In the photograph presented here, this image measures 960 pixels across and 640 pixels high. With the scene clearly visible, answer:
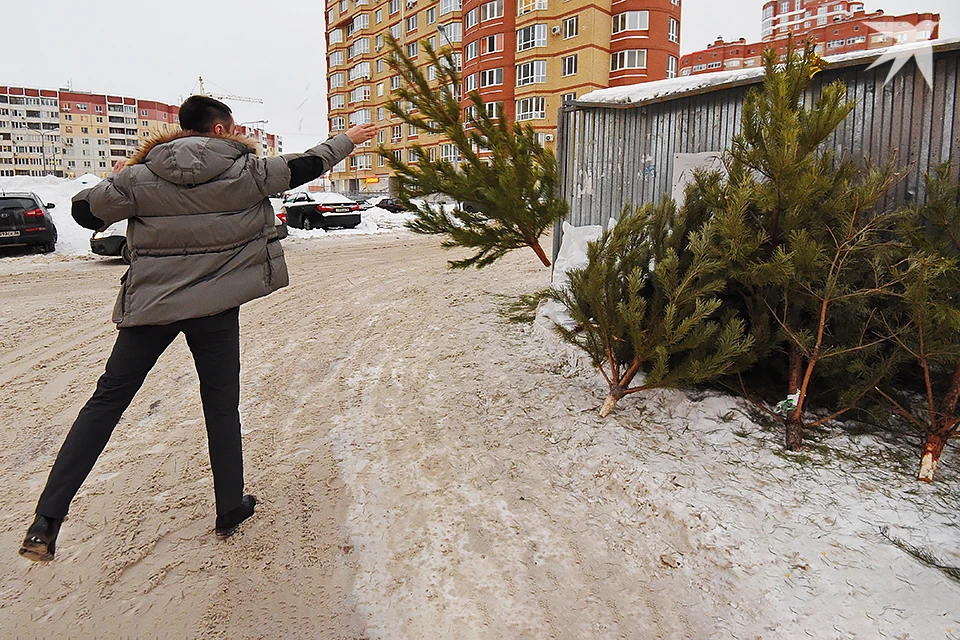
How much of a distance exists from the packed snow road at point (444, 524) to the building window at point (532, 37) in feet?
139

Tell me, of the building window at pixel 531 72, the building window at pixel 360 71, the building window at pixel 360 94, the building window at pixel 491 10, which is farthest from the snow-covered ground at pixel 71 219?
the building window at pixel 360 71

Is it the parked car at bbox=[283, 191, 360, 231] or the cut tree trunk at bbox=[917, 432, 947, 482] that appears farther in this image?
the parked car at bbox=[283, 191, 360, 231]

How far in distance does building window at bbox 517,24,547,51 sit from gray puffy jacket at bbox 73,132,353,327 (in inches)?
1735

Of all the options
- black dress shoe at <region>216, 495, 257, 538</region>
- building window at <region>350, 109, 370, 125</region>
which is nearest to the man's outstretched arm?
black dress shoe at <region>216, 495, 257, 538</region>

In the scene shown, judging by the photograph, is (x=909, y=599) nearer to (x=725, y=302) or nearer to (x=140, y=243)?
(x=725, y=302)

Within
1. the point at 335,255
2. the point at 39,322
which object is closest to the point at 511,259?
the point at 335,255

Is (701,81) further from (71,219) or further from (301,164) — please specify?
(71,219)

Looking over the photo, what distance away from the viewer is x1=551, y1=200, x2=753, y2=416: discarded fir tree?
11.1ft

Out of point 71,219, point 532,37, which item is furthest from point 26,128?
point 71,219

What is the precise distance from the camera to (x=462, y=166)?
6211 mm

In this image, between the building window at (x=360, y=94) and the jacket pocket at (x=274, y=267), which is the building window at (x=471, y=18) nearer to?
the building window at (x=360, y=94)

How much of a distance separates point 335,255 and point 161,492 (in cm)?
1076

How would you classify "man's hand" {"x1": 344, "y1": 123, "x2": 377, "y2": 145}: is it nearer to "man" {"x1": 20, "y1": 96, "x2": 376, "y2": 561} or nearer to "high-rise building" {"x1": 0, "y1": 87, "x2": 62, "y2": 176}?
"man" {"x1": 20, "y1": 96, "x2": 376, "y2": 561}

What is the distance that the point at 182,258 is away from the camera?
257 cm
